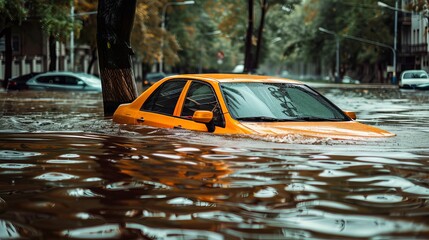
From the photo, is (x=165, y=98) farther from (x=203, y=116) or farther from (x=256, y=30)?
(x=256, y=30)

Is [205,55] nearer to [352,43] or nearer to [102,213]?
[352,43]

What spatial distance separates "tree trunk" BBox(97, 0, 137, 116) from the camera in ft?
54.6

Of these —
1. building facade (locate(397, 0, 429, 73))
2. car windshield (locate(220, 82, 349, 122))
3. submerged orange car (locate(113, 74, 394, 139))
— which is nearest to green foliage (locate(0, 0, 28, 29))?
submerged orange car (locate(113, 74, 394, 139))

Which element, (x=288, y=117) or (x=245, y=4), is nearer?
(x=288, y=117)

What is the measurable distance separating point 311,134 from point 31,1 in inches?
1168

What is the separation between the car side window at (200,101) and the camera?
31.6 feet

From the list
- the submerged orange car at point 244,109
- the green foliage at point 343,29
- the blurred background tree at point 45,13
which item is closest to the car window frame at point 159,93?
the submerged orange car at point 244,109

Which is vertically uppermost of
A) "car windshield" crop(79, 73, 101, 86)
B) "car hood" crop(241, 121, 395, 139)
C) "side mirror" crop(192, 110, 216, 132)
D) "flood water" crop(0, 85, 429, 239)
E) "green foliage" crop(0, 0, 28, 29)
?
"green foliage" crop(0, 0, 28, 29)

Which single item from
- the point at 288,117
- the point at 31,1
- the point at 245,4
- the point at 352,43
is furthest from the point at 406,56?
the point at 288,117

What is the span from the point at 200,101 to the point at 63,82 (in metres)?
28.8

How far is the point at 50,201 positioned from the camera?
5.62 metres

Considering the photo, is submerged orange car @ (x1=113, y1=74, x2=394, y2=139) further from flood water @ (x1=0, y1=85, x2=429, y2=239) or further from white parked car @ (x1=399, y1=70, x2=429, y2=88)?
white parked car @ (x1=399, y1=70, x2=429, y2=88)

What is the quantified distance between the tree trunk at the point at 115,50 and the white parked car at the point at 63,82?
2068 cm

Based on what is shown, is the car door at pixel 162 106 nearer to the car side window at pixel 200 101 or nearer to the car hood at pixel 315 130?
the car side window at pixel 200 101
